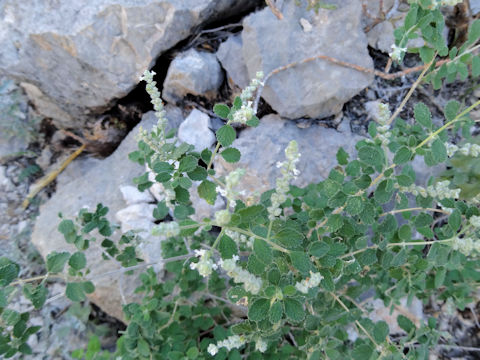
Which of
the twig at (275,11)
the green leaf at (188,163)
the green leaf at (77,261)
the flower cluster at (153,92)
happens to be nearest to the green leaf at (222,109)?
the green leaf at (188,163)

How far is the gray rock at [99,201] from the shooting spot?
2.97 m

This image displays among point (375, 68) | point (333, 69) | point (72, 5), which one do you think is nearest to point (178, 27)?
point (72, 5)

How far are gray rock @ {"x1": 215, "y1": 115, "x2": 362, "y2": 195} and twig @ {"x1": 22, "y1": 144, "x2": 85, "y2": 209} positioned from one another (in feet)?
5.59

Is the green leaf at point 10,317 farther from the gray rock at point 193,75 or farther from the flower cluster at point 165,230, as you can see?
the gray rock at point 193,75

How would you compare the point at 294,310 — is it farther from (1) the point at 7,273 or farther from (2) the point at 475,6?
(2) the point at 475,6

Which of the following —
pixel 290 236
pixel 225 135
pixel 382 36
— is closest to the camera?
pixel 290 236

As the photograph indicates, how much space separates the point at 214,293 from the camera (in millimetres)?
2531

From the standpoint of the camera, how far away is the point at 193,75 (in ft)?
9.40

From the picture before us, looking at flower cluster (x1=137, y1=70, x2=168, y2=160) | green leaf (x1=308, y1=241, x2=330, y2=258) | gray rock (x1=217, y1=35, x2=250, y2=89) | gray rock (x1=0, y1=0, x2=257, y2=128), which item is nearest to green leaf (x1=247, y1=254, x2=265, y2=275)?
green leaf (x1=308, y1=241, x2=330, y2=258)

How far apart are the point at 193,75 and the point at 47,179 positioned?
1854 mm

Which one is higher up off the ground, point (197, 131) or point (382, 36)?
point (382, 36)

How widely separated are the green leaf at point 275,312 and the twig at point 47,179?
9.32ft

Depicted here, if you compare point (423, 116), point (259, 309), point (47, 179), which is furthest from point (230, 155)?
point (47, 179)

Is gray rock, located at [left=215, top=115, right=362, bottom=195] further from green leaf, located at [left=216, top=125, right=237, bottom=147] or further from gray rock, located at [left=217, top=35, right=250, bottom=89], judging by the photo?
green leaf, located at [left=216, top=125, right=237, bottom=147]
